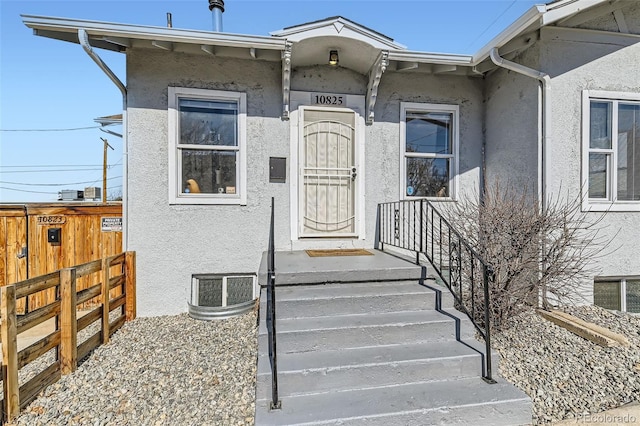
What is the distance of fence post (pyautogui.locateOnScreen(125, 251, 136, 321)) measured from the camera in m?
4.25

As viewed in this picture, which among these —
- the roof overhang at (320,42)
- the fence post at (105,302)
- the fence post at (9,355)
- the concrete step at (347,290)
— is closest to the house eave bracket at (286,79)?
the roof overhang at (320,42)

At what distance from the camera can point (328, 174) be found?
499 centimetres

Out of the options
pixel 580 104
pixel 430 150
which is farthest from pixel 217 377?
pixel 580 104

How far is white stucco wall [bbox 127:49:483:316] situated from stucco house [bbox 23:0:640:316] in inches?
0.6

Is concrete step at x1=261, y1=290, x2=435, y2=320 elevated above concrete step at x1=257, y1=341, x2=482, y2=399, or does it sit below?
above

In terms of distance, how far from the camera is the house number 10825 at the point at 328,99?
15.9ft

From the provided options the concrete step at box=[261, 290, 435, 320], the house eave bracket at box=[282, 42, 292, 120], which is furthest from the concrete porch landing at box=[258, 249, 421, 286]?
the house eave bracket at box=[282, 42, 292, 120]

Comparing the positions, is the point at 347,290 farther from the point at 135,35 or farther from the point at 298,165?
the point at 135,35

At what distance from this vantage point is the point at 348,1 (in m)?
5.82

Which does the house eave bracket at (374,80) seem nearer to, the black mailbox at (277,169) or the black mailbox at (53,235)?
the black mailbox at (277,169)

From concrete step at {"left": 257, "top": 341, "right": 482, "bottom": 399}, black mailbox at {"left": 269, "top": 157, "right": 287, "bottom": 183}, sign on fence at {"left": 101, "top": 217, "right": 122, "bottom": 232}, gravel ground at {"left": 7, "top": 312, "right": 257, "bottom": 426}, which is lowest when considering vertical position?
gravel ground at {"left": 7, "top": 312, "right": 257, "bottom": 426}

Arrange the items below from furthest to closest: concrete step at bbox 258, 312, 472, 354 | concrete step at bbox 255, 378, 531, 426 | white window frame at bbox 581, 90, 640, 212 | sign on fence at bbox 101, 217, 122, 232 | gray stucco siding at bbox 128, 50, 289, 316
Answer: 1. sign on fence at bbox 101, 217, 122, 232
2. gray stucco siding at bbox 128, 50, 289, 316
3. white window frame at bbox 581, 90, 640, 212
4. concrete step at bbox 258, 312, 472, 354
5. concrete step at bbox 255, 378, 531, 426

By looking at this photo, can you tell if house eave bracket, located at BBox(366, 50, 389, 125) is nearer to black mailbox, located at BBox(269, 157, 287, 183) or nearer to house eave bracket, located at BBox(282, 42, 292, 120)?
house eave bracket, located at BBox(282, 42, 292, 120)

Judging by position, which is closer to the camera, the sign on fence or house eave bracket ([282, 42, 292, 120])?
house eave bracket ([282, 42, 292, 120])
